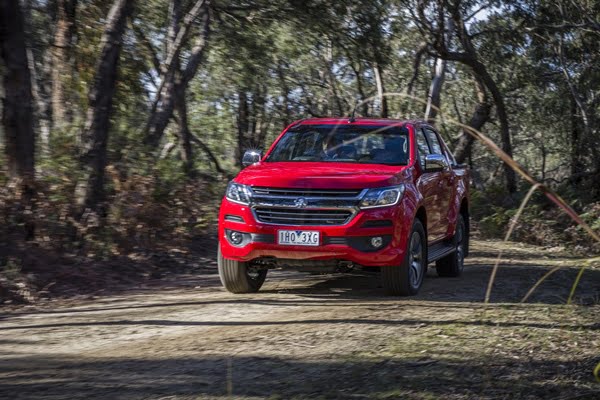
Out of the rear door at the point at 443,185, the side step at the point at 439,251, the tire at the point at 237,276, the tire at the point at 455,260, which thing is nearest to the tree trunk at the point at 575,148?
the tire at the point at 455,260

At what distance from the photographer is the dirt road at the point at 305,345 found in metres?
5.18

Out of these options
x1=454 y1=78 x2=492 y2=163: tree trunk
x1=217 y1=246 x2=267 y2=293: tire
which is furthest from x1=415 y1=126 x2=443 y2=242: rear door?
x1=454 y1=78 x2=492 y2=163: tree trunk

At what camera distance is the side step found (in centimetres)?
948

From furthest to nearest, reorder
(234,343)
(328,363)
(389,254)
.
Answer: (389,254)
(234,343)
(328,363)

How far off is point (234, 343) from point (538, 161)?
4613cm

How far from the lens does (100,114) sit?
12.0 m

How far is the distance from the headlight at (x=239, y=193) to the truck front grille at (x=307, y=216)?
0.27 meters

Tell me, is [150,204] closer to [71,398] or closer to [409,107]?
[71,398]

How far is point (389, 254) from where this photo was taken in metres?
8.13

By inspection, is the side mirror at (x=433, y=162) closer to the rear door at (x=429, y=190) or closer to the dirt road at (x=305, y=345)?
the rear door at (x=429, y=190)

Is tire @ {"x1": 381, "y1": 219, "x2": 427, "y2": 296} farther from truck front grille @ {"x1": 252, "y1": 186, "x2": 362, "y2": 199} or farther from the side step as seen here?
truck front grille @ {"x1": 252, "y1": 186, "x2": 362, "y2": 199}

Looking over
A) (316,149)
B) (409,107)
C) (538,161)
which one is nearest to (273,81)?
(409,107)

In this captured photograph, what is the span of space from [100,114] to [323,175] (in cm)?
484

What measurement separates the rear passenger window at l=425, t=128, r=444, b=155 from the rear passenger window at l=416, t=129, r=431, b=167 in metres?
0.29
